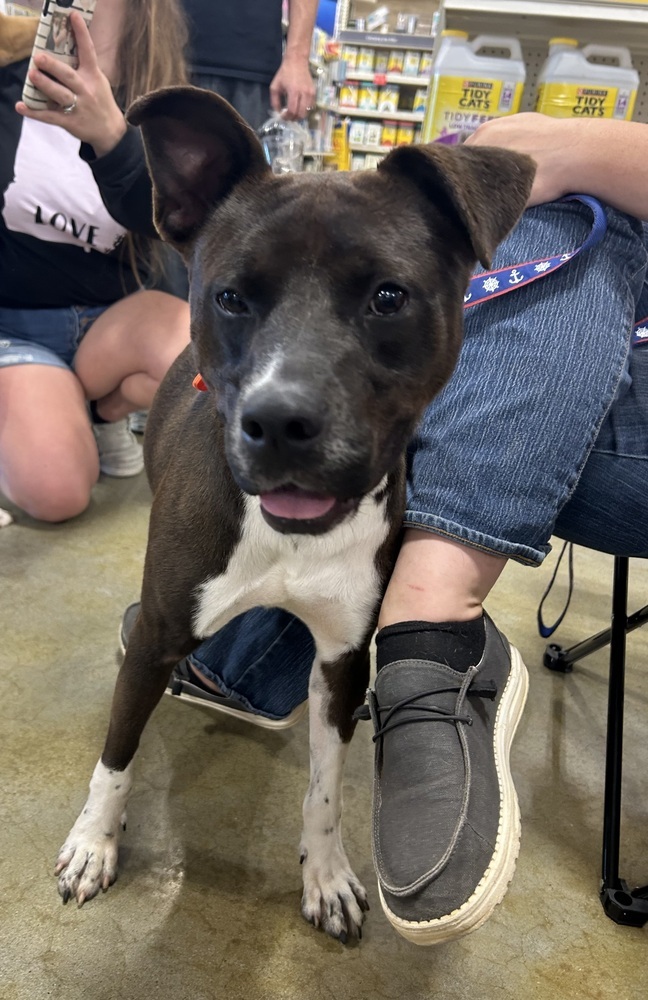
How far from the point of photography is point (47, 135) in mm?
2129

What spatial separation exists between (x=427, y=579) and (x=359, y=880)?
59cm

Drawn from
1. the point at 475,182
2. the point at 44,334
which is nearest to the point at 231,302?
the point at 475,182

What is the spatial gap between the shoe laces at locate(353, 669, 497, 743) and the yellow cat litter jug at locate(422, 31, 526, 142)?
226 cm

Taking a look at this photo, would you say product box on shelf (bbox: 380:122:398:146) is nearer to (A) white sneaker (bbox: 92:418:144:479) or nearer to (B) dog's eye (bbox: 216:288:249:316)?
(A) white sneaker (bbox: 92:418:144:479)

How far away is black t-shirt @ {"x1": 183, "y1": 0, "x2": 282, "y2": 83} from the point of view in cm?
255

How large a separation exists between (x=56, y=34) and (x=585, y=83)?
1854 mm

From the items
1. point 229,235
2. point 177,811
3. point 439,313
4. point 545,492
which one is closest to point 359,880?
point 177,811

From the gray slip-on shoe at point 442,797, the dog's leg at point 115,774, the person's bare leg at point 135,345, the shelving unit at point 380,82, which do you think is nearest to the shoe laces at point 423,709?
the gray slip-on shoe at point 442,797

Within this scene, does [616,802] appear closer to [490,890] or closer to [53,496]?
[490,890]

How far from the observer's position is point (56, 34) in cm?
143

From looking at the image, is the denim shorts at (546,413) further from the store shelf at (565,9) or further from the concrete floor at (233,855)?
the store shelf at (565,9)

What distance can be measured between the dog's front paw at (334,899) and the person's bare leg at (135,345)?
1590mm

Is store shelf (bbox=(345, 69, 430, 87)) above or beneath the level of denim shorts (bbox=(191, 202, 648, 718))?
beneath

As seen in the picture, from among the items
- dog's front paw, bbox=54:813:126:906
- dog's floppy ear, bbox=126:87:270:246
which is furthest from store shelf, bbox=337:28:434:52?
dog's front paw, bbox=54:813:126:906
